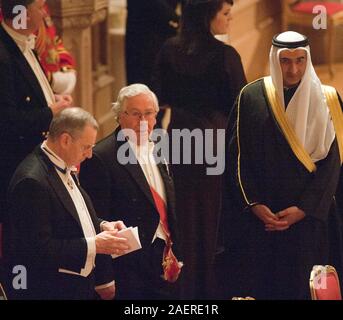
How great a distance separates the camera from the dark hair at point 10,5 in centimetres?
628

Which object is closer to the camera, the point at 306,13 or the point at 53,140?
the point at 53,140

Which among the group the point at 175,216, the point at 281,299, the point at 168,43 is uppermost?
the point at 168,43

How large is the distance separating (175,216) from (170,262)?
228 millimetres

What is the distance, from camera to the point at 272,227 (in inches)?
241

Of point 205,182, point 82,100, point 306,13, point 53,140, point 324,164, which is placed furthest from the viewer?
point 306,13

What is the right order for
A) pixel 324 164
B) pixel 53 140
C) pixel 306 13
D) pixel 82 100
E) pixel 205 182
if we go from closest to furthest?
pixel 53 140, pixel 324 164, pixel 205 182, pixel 82 100, pixel 306 13

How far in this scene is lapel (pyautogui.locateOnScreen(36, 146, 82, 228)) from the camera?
5.66 m

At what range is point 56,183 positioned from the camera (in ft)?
18.6

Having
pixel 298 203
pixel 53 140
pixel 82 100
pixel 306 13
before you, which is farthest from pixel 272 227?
pixel 306 13

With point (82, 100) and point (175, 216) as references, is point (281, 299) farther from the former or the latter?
point (82, 100)

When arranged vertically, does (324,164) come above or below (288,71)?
below

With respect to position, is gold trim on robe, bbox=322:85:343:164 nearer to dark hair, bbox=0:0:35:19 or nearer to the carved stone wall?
dark hair, bbox=0:0:35:19

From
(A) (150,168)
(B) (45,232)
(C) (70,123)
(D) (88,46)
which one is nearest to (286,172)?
(A) (150,168)

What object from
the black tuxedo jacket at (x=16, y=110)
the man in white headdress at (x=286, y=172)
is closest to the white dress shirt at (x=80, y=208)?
the black tuxedo jacket at (x=16, y=110)
